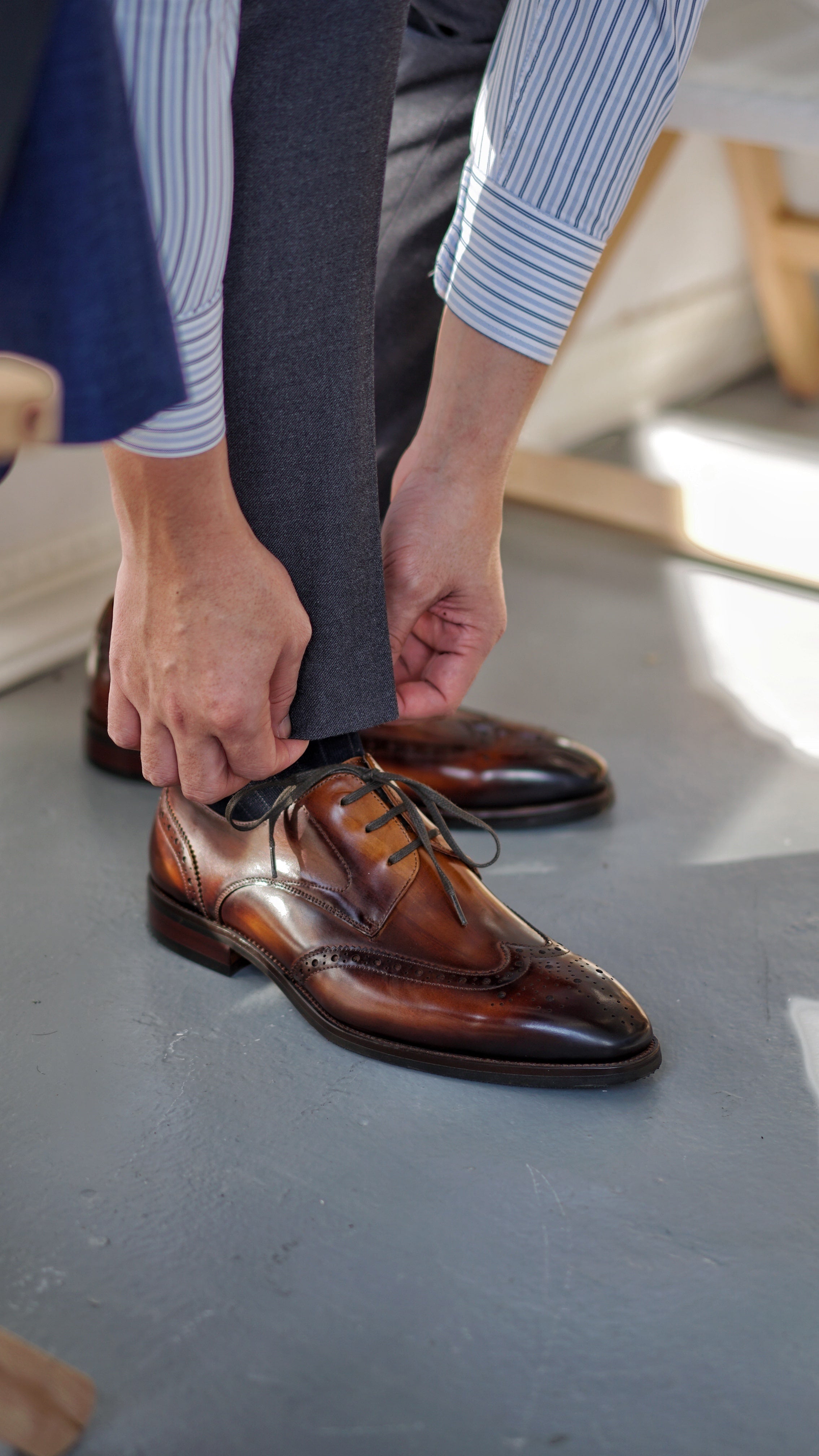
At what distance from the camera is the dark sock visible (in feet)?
2.47

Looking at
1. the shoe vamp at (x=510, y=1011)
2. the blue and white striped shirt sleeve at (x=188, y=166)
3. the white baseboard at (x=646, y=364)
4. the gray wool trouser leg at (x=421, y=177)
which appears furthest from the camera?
the white baseboard at (x=646, y=364)

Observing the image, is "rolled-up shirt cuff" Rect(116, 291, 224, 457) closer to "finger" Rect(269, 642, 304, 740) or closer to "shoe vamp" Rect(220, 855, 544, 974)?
"finger" Rect(269, 642, 304, 740)

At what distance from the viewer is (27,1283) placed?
576mm

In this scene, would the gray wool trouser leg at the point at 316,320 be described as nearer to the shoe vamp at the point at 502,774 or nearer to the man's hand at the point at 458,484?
the man's hand at the point at 458,484

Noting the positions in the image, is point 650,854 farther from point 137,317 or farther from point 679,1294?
point 137,317

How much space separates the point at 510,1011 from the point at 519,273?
44 centimetres

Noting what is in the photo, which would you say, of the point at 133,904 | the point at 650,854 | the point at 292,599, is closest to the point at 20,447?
the point at 292,599

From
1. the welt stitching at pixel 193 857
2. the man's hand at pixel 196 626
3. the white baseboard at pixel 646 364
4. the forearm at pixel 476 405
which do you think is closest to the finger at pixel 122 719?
the man's hand at pixel 196 626

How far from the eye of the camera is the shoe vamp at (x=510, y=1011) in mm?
686

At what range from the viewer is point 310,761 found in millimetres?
758

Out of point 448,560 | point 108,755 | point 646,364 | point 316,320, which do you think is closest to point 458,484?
point 448,560

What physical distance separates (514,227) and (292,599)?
0.28 metres

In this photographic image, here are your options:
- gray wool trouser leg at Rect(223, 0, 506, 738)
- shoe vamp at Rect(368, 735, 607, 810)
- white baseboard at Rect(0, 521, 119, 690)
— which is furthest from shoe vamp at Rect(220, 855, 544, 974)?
white baseboard at Rect(0, 521, 119, 690)

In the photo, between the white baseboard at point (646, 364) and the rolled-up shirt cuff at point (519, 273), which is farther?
the white baseboard at point (646, 364)
